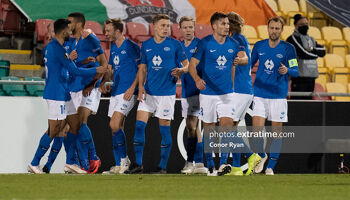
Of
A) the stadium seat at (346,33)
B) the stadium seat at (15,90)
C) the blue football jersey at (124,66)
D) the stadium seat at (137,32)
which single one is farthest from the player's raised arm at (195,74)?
the stadium seat at (346,33)

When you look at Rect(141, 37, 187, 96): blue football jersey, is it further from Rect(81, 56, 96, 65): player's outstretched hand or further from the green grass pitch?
the green grass pitch

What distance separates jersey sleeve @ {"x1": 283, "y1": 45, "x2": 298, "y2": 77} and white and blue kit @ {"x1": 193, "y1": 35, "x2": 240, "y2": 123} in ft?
3.84

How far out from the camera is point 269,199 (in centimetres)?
614

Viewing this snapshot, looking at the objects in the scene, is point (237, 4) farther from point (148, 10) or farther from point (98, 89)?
point (98, 89)

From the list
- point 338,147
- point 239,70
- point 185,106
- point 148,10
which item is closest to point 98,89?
point 185,106

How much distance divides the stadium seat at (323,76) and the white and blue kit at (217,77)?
27.6 feet

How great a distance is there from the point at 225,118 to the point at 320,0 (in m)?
11.7

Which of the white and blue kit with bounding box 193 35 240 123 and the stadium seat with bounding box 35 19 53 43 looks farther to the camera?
the stadium seat with bounding box 35 19 53 43

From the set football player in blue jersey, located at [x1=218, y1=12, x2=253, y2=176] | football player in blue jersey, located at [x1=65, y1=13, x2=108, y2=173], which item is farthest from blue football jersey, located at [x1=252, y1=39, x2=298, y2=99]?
football player in blue jersey, located at [x1=65, y1=13, x2=108, y2=173]

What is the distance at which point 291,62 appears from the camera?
1008 cm

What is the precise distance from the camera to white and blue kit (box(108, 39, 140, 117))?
9883 millimetres

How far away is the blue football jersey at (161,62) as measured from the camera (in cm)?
973

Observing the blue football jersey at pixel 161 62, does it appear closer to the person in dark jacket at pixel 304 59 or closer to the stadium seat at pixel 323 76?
the person in dark jacket at pixel 304 59

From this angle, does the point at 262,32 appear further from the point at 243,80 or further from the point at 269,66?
the point at 243,80
